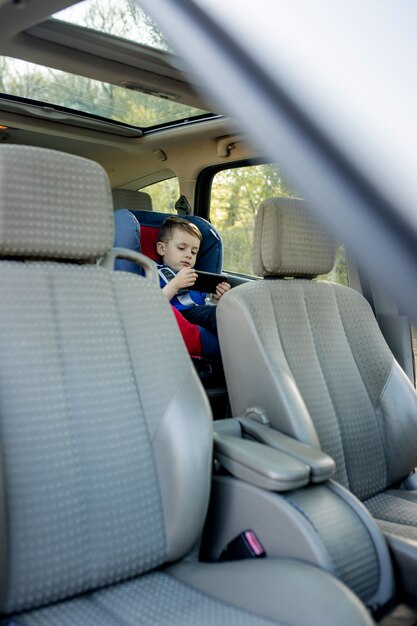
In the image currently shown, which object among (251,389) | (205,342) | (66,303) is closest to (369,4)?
(66,303)

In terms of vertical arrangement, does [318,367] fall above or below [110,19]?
below

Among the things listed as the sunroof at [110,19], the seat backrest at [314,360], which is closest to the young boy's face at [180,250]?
the seat backrest at [314,360]

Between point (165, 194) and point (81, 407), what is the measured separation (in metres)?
2.92

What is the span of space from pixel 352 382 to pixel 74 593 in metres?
1.21

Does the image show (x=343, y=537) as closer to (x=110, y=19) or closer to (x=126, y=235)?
(x=126, y=235)

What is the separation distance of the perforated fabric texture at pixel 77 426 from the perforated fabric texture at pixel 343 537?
1.21 feet

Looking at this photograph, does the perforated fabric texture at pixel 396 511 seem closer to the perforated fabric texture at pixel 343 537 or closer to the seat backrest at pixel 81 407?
the perforated fabric texture at pixel 343 537

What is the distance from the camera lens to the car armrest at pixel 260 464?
5.12ft

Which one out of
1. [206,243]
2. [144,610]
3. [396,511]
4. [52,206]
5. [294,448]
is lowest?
[396,511]

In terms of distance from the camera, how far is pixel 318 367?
219 centimetres

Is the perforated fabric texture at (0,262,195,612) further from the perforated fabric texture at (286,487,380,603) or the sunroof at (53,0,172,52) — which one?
the sunroof at (53,0,172,52)

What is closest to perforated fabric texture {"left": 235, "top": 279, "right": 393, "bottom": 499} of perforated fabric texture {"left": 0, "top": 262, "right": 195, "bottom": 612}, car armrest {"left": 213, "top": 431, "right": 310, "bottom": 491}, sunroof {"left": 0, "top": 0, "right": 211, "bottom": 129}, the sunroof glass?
car armrest {"left": 213, "top": 431, "right": 310, "bottom": 491}

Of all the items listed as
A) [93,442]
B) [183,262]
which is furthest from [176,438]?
[183,262]

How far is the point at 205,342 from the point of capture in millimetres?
2885
